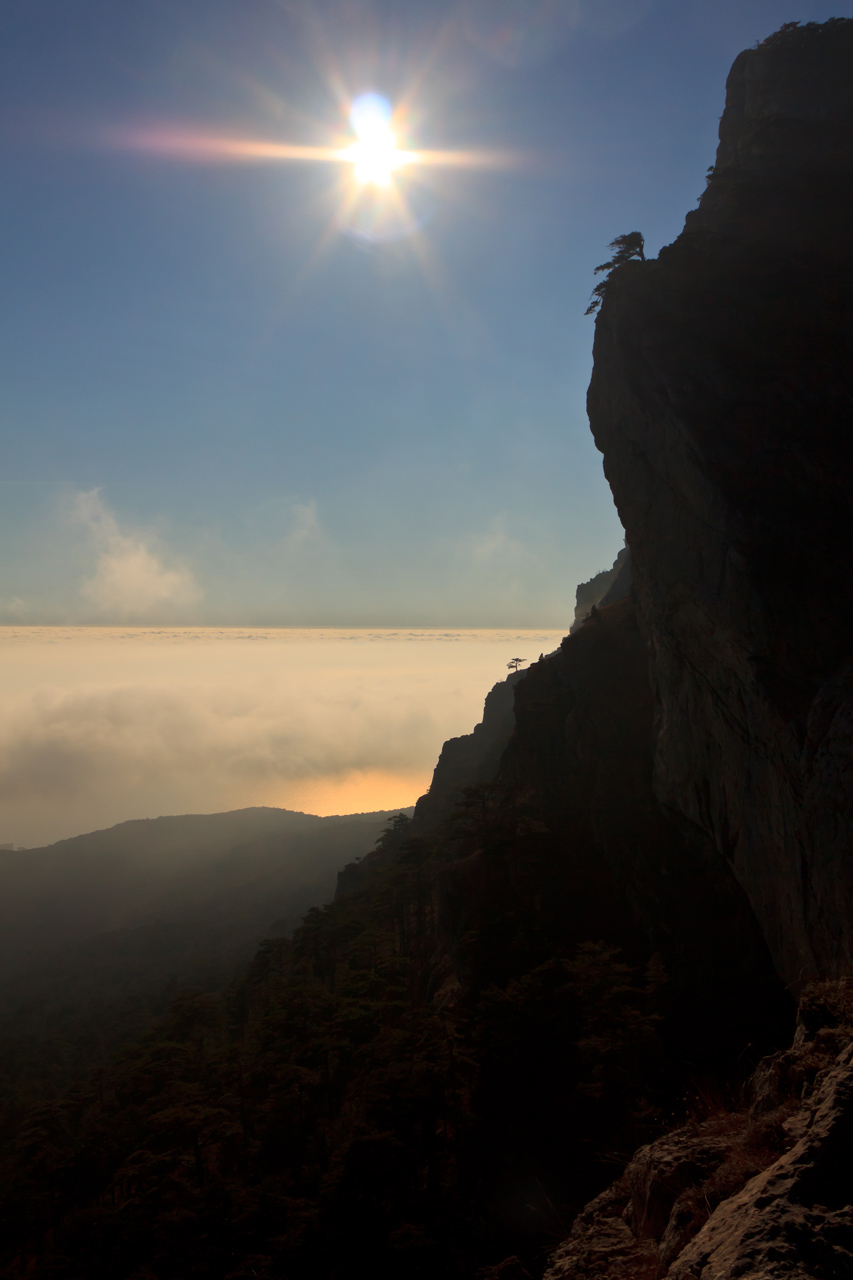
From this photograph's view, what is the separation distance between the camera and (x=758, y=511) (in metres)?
23.0

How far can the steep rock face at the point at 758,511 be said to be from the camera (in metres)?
20.2

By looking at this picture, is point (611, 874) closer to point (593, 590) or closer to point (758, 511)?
point (758, 511)

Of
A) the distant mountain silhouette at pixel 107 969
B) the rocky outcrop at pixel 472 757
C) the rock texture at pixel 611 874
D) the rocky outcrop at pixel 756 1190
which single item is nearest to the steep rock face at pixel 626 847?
the rock texture at pixel 611 874

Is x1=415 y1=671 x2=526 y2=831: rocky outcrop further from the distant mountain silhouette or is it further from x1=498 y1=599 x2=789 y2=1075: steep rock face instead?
the distant mountain silhouette

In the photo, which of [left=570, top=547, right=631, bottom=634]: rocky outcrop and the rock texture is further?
[left=570, top=547, right=631, bottom=634]: rocky outcrop

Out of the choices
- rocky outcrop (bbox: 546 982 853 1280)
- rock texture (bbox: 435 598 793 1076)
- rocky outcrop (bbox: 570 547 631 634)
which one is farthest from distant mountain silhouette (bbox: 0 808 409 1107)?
rocky outcrop (bbox: 570 547 631 634)

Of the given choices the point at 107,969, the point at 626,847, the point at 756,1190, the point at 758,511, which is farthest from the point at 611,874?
the point at 107,969

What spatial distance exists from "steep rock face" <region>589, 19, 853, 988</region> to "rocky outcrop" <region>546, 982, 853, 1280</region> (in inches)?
378

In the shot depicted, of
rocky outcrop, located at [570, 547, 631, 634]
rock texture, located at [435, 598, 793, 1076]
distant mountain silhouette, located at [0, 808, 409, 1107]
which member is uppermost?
rocky outcrop, located at [570, 547, 631, 634]

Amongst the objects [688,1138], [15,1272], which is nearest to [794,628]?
[688,1138]

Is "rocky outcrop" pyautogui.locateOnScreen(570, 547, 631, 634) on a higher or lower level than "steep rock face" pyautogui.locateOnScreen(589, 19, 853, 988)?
higher

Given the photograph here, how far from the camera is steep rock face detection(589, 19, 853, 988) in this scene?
66.1 feet

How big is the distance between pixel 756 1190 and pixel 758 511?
23055mm

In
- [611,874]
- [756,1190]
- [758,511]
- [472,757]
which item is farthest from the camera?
[472,757]
